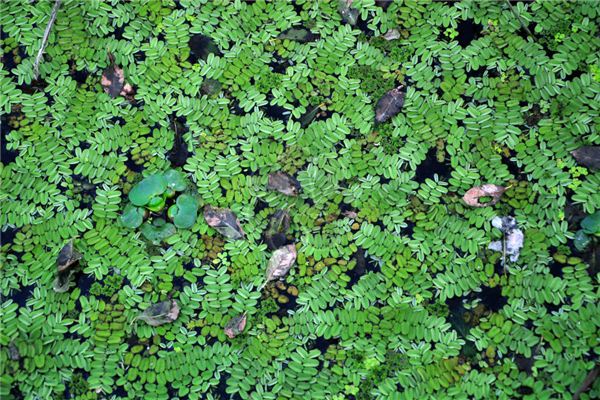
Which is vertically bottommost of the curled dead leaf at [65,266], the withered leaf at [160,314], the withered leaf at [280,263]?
the withered leaf at [160,314]

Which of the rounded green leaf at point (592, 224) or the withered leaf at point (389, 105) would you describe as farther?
the withered leaf at point (389, 105)

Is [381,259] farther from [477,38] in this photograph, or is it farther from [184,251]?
[477,38]

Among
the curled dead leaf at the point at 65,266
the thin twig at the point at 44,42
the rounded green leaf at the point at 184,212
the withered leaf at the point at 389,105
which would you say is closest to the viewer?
the curled dead leaf at the point at 65,266

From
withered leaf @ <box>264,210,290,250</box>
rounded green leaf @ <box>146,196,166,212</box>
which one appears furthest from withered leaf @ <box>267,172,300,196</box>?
rounded green leaf @ <box>146,196,166,212</box>

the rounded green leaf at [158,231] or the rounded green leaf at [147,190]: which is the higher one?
the rounded green leaf at [147,190]

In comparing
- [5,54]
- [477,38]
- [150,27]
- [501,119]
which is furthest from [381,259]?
[5,54]

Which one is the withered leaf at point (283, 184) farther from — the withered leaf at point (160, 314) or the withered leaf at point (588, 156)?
the withered leaf at point (588, 156)

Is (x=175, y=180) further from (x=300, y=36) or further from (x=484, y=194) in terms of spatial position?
(x=484, y=194)

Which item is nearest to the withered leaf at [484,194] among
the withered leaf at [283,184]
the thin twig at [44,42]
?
the withered leaf at [283,184]
